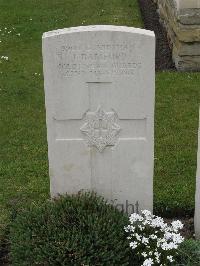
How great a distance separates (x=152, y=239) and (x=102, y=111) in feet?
3.59

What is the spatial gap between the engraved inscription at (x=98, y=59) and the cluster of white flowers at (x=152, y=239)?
1161 millimetres

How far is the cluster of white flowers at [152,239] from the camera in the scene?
4.38 meters

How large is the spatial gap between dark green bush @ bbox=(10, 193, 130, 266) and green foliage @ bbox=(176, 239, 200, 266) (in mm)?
418

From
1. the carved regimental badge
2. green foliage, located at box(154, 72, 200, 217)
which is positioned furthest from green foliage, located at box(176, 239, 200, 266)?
the carved regimental badge

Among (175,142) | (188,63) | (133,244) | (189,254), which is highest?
(188,63)

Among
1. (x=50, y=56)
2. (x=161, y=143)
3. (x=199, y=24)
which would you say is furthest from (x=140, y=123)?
(x=199, y=24)

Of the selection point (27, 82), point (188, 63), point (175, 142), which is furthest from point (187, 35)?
point (175, 142)

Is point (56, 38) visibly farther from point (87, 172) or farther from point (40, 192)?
point (40, 192)

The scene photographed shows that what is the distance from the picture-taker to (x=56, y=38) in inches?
180

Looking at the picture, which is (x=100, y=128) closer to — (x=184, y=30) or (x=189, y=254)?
(x=189, y=254)

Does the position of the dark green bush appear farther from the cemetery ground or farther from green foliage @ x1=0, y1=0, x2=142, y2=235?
green foliage @ x1=0, y1=0, x2=142, y2=235

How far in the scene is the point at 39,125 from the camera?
24.6ft

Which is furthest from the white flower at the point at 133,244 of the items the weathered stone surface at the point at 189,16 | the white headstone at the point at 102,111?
the weathered stone surface at the point at 189,16

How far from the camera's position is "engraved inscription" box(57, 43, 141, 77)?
459cm
